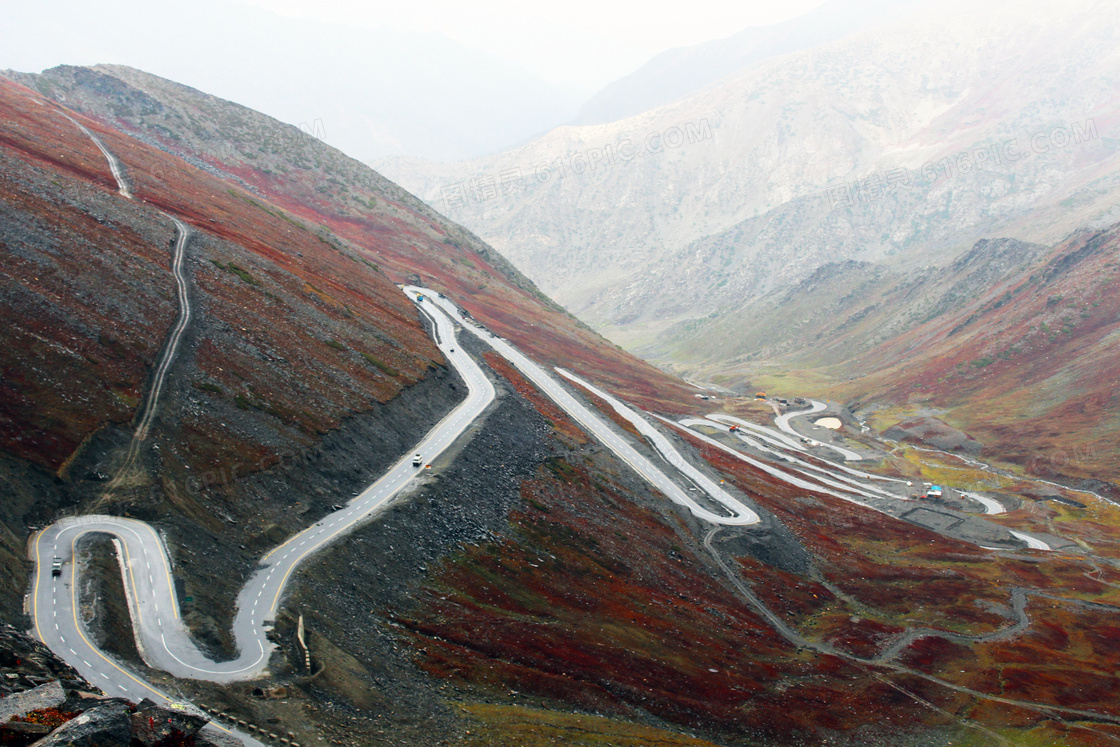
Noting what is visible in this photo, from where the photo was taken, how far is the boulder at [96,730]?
18.1 meters

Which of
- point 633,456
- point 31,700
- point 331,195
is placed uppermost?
point 331,195

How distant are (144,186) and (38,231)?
36170 millimetres

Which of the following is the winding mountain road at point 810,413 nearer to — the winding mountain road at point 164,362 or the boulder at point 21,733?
the winding mountain road at point 164,362

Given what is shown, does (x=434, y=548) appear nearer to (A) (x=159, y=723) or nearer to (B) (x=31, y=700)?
(A) (x=159, y=723)

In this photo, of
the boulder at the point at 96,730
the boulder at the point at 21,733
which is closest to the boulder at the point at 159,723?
the boulder at the point at 96,730

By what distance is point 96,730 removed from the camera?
18656 mm

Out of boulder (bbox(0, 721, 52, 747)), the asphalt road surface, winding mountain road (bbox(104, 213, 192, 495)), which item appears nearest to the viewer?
boulder (bbox(0, 721, 52, 747))

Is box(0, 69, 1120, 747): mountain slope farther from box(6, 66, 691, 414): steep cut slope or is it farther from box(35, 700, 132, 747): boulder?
box(6, 66, 691, 414): steep cut slope

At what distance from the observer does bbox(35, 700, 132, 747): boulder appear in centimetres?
1814

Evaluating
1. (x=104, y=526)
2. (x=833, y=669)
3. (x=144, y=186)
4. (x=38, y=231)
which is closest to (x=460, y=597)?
(x=104, y=526)

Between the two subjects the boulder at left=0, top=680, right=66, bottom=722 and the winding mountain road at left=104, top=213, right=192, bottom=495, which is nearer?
the boulder at left=0, top=680, right=66, bottom=722

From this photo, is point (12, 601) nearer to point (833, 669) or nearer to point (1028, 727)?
point (833, 669)

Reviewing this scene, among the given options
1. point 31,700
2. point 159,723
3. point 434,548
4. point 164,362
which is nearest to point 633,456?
point 434,548

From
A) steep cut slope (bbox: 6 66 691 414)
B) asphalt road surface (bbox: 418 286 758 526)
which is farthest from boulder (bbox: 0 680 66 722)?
steep cut slope (bbox: 6 66 691 414)
